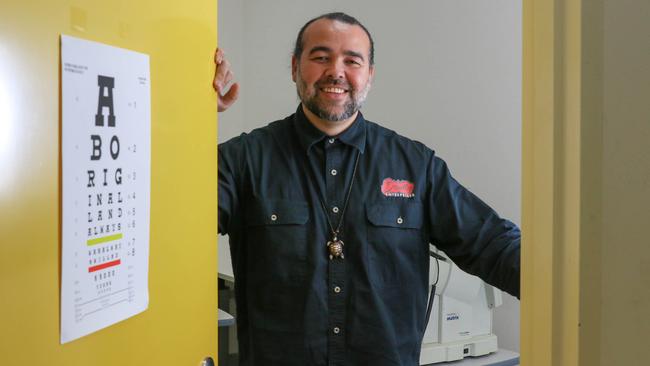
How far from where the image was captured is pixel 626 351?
24.5 inches

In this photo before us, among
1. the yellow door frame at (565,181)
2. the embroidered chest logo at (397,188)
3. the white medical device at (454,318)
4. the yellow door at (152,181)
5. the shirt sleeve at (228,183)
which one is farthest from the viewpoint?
A: the white medical device at (454,318)

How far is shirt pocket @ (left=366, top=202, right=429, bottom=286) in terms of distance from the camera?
6.36 feet

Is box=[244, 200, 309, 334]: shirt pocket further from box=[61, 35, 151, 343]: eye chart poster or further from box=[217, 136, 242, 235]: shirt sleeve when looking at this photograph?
box=[61, 35, 151, 343]: eye chart poster

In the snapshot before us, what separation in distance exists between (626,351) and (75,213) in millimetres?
677

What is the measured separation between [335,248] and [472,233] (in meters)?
0.41

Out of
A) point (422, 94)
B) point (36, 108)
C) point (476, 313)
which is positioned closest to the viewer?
point (36, 108)

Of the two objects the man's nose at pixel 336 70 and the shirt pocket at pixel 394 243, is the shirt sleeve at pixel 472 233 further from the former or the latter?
the man's nose at pixel 336 70

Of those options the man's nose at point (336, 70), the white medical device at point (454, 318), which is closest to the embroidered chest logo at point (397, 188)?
the man's nose at point (336, 70)

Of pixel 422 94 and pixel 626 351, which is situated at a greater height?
pixel 422 94

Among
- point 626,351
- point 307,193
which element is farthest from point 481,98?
point 626,351

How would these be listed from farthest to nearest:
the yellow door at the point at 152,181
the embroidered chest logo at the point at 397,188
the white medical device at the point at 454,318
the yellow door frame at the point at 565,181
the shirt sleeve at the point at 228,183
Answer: the white medical device at the point at 454,318 → the embroidered chest logo at the point at 397,188 → the shirt sleeve at the point at 228,183 → the yellow door at the point at 152,181 → the yellow door frame at the point at 565,181

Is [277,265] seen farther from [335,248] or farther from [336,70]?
[336,70]

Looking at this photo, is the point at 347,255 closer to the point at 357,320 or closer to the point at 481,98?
the point at 357,320

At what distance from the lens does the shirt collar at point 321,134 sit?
2025mm
